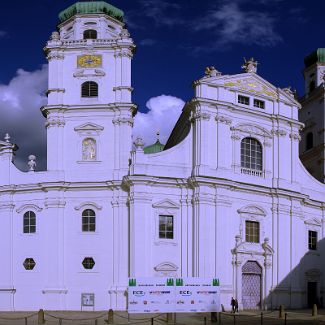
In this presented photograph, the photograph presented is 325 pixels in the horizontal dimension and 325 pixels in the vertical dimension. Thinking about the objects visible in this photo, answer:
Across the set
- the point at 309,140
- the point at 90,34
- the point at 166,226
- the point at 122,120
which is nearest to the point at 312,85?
the point at 309,140

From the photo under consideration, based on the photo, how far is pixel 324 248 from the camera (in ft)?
164

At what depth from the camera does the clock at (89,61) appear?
46156 millimetres

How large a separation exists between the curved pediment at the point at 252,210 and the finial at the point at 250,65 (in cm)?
1041

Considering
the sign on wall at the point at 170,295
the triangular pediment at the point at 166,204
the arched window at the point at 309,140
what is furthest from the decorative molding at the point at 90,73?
the arched window at the point at 309,140

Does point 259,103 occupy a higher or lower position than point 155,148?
higher

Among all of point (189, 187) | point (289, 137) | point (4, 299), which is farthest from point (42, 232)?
point (289, 137)

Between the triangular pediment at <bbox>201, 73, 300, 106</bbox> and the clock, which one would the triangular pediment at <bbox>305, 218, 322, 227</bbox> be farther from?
the clock

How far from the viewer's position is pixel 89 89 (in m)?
46.1

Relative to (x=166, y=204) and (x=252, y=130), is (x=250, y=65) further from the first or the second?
(x=166, y=204)

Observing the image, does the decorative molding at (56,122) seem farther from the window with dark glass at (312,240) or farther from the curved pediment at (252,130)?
the window with dark glass at (312,240)

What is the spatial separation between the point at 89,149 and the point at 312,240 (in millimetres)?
18775

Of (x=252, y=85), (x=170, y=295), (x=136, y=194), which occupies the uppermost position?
(x=252, y=85)

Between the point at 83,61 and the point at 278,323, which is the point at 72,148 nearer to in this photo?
the point at 83,61

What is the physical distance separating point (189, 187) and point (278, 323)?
13073mm
